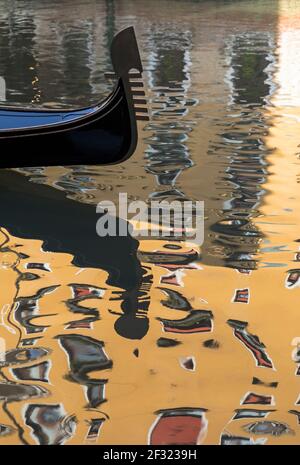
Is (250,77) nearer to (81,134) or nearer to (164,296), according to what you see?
(81,134)

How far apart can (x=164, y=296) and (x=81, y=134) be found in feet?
5.79

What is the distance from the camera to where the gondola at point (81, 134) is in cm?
545

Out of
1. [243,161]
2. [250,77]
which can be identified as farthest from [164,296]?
[250,77]

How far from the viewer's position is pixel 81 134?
563cm

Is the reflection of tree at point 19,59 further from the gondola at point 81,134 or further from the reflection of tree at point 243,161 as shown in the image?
the gondola at point 81,134

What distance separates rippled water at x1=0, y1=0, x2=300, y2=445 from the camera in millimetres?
3195

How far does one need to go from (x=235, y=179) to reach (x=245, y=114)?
9.16 ft

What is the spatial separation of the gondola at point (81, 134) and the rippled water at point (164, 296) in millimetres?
357

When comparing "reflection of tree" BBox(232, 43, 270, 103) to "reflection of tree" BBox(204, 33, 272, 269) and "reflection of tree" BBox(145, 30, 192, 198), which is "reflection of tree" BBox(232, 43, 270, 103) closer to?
"reflection of tree" BBox(204, 33, 272, 269)

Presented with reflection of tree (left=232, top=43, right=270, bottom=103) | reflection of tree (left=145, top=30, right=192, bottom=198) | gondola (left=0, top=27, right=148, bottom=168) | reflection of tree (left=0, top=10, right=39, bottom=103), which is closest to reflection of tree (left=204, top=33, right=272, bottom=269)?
reflection of tree (left=232, top=43, right=270, bottom=103)

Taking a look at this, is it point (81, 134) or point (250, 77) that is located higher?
point (81, 134)

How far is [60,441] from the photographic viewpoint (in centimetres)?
301

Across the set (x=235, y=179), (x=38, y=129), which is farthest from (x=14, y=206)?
(x=235, y=179)
